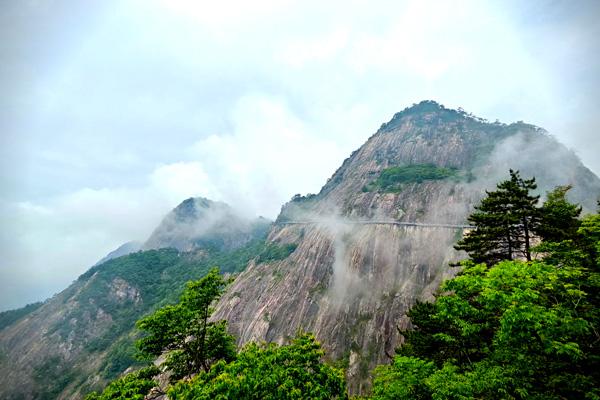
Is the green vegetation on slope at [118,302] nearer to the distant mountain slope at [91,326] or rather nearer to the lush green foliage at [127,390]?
the distant mountain slope at [91,326]

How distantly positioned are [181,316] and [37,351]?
120m

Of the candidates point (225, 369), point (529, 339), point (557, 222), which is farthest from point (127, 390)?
point (557, 222)

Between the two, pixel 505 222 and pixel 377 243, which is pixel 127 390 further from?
pixel 377 243

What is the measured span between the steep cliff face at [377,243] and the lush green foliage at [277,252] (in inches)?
85.1

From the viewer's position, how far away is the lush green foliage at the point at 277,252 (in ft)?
298

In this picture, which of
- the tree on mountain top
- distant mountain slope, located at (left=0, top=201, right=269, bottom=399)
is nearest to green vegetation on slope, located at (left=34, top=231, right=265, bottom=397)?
distant mountain slope, located at (left=0, top=201, right=269, bottom=399)

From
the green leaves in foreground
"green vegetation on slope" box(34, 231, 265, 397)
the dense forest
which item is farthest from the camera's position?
"green vegetation on slope" box(34, 231, 265, 397)

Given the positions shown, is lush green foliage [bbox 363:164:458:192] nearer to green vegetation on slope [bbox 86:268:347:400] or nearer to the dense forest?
the dense forest

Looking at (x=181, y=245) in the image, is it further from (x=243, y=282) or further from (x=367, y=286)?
(x=367, y=286)

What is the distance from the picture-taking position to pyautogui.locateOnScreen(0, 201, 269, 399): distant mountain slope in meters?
92.8

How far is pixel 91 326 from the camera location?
11488 centimetres

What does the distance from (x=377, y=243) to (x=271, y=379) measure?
199 feet

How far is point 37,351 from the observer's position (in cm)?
10412

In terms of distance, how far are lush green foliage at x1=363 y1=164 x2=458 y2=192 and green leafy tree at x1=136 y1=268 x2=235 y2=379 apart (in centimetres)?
7512
